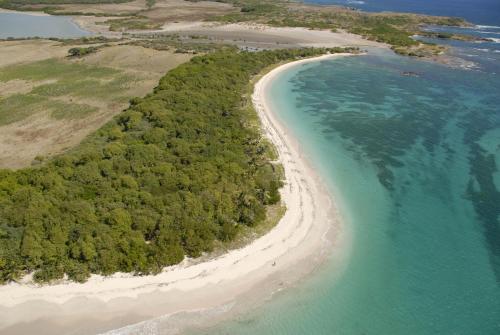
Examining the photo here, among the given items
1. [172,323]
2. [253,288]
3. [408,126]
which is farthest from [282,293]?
[408,126]

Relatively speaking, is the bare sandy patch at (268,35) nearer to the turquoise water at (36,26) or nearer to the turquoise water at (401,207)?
the turquoise water at (36,26)

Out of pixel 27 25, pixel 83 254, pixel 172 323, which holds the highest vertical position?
pixel 27 25

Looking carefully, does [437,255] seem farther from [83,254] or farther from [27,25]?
[27,25]

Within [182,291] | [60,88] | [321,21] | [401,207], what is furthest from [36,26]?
[401,207]

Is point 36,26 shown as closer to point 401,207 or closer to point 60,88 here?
point 60,88

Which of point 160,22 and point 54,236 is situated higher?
point 160,22

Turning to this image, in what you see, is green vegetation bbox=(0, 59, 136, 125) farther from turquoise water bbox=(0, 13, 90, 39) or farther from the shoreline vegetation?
the shoreline vegetation
